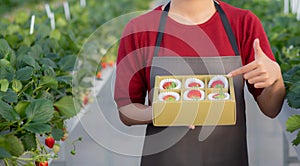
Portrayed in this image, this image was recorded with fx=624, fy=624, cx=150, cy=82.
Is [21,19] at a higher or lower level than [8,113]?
higher

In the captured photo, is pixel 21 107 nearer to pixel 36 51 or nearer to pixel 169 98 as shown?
pixel 169 98

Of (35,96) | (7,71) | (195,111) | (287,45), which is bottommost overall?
(195,111)

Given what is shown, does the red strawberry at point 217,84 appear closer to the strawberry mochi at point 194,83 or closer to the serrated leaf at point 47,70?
the strawberry mochi at point 194,83

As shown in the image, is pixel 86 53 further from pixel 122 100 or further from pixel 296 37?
pixel 122 100

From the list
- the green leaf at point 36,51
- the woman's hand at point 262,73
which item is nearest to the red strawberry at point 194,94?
the woman's hand at point 262,73

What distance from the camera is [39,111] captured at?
2406mm

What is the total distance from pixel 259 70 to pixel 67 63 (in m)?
1.82

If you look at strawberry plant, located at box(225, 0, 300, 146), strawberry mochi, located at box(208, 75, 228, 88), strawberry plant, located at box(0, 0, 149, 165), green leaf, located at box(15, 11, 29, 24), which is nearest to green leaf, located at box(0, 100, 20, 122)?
strawberry plant, located at box(0, 0, 149, 165)

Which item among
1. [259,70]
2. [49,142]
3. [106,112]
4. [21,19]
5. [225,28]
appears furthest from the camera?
[21,19]

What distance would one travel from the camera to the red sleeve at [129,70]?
7.04ft

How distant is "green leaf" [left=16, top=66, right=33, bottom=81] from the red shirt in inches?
29.4

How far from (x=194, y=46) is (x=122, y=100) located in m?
0.31

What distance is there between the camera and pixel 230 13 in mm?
2186

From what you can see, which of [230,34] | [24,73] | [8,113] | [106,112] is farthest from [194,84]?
[106,112]
